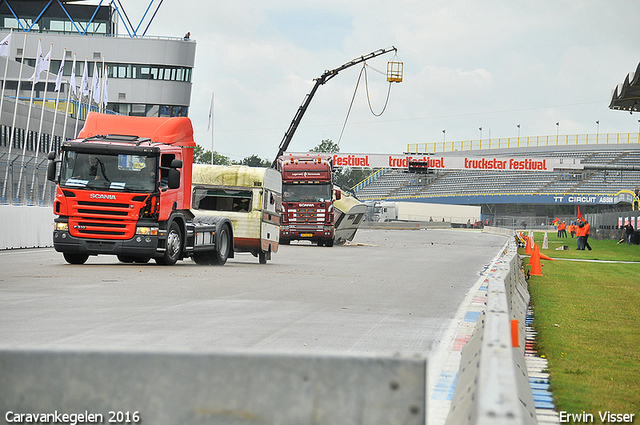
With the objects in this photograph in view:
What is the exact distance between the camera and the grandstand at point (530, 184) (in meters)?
98.7

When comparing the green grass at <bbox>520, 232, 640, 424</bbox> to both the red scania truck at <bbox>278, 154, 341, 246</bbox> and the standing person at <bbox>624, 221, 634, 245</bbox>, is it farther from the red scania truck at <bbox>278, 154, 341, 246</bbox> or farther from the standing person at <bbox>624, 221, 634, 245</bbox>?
the standing person at <bbox>624, 221, 634, 245</bbox>

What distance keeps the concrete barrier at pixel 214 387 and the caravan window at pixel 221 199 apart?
18.8 metres

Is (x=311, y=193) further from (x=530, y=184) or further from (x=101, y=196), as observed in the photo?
(x=530, y=184)

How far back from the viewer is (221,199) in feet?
73.2

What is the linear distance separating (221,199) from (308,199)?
1479 cm

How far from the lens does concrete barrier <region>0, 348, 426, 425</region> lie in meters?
2.95

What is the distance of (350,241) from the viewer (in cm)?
4291

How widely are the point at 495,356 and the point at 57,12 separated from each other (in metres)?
79.7

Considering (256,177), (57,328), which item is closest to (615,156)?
(256,177)

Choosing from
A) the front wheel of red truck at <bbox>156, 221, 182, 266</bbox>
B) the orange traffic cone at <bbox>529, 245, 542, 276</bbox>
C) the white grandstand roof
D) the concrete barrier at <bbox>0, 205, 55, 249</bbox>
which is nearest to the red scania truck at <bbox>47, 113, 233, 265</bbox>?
the front wheel of red truck at <bbox>156, 221, 182, 266</bbox>

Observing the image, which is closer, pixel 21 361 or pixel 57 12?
pixel 21 361

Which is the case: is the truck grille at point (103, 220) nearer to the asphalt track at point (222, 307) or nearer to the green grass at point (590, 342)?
the asphalt track at point (222, 307)

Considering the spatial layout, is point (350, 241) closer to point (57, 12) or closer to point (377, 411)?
point (377, 411)

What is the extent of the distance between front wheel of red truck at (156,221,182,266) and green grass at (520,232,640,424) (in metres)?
8.11
